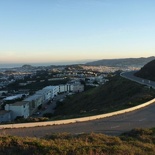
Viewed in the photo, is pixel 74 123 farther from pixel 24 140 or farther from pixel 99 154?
pixel 99 154

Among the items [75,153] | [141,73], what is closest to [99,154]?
[75,153]

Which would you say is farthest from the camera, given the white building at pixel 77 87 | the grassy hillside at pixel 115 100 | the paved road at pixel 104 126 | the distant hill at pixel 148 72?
the white building at pixel 77 87

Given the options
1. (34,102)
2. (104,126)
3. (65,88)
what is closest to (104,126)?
(104,126)

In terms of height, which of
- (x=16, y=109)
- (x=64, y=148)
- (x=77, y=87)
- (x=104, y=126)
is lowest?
(x=77, y=87)

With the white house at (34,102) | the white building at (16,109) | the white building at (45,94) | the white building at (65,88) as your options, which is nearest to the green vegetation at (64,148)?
the white building at (16,109)

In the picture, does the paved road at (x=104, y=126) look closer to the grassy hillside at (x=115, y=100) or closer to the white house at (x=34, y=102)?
the grassy hillside at (x=115, y=100)

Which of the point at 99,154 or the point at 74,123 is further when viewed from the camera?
the point at 74,123

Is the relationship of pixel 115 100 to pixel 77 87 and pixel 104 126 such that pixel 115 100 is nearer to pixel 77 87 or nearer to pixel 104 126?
pixel 104 126

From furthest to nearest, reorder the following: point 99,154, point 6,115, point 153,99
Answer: point 6,115, point 153,99, point 99,154

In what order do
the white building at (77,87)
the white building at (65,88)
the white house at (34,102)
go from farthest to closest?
the white building at (65,88), the white building at (77,87), the white house at (34,102)
